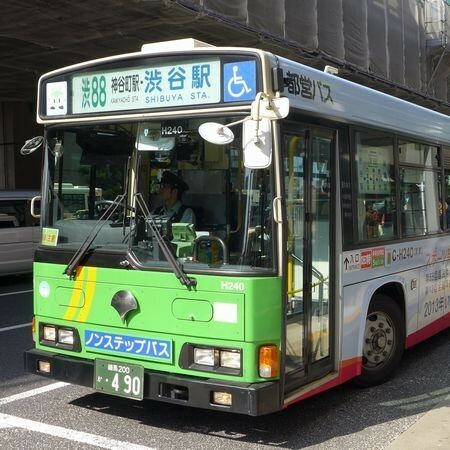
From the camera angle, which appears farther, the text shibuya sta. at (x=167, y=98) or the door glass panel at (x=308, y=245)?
the door glass panel at (x=308, y=245)

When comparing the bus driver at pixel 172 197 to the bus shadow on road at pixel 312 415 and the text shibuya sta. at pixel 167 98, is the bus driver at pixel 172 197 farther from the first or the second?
the bus shadow on road at pixel 312 415

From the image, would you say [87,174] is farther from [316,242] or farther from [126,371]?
[316,242]

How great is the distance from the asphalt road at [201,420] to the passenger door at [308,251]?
44 centimetres

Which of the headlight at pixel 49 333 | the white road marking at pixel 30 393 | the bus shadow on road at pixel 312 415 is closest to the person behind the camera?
the bus shadow on road at pixel 312 415

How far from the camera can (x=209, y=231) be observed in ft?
13.7

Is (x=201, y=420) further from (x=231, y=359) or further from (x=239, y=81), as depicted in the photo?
(x=239, y=81)

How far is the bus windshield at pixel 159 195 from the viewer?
3.99 meters

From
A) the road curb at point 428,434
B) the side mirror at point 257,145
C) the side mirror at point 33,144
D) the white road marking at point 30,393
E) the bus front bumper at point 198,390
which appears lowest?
the road curb at point 428,434

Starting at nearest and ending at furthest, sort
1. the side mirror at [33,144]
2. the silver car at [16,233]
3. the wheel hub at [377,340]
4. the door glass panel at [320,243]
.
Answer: the door glass panel at [320,243] < the side mirror at [33,144] < the wheel hub at [377,340] < the silver car at [16,233]

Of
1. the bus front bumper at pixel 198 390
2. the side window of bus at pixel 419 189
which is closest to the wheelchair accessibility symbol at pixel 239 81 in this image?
the bus front bumper at pixel 198 390

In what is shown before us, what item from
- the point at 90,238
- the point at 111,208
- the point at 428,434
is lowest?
the point at 428,434

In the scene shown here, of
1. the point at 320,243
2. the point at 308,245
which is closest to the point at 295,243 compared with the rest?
the point at 308,245

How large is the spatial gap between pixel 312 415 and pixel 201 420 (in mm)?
884

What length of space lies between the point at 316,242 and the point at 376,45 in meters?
17.5
